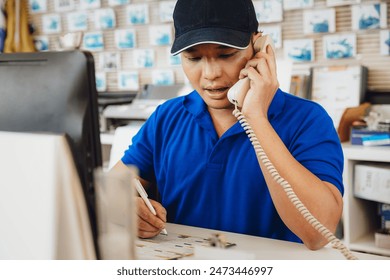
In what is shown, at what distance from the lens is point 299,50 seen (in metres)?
2.87

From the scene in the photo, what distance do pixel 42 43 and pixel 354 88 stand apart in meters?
2.37

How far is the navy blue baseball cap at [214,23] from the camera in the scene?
1.11 meters

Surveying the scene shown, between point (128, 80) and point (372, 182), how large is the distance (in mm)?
1856

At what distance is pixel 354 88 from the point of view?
265cm

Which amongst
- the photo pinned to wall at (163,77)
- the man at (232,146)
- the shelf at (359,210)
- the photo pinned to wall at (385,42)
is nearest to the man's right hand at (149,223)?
the man at (232,146)

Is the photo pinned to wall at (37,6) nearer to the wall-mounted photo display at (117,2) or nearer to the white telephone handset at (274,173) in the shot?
the wall-mounted photo display at (117,2)

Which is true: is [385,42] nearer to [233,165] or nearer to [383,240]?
[383,240]

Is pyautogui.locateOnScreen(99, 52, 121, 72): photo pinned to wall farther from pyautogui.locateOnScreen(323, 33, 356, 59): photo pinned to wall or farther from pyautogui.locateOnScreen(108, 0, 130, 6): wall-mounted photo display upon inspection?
pyautogui.locateOnScreen(323, 33, 356, 59): photo pinned to wall

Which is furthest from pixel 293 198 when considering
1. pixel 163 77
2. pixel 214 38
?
pixel 163 77

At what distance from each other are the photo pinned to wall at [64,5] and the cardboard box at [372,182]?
2387 mm

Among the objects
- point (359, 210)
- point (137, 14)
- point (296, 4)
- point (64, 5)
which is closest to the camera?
point (359, 210)
